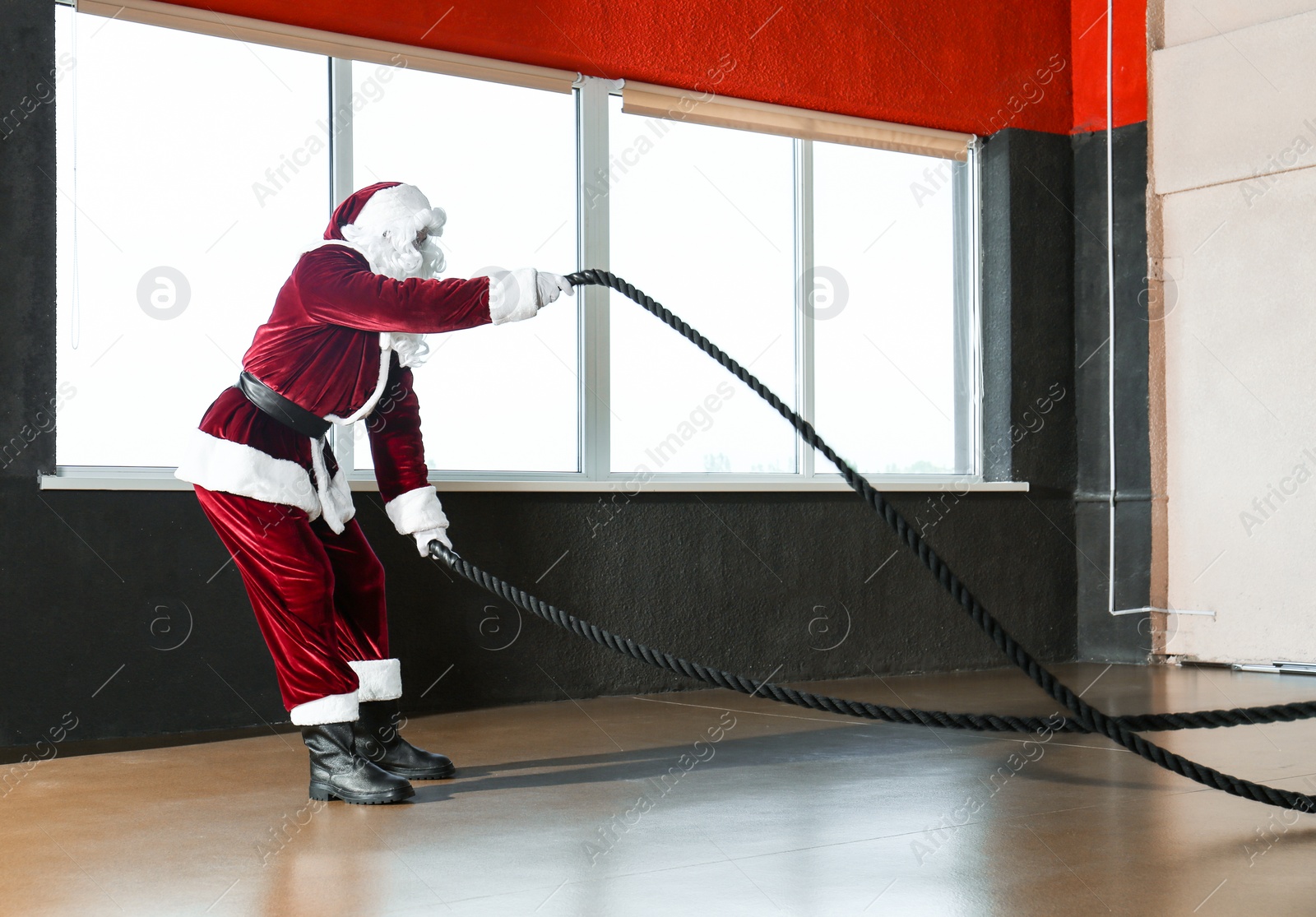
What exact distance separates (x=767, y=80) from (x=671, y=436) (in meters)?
1.48

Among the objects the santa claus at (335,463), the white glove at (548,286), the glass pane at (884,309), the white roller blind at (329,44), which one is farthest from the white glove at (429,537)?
the glass pane at (884,309)

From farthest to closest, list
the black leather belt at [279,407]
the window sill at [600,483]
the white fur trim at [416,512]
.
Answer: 1. the window sill at [600,483]
2. the white fur trim at [416,512]
3. the black leather belt at [279,407]

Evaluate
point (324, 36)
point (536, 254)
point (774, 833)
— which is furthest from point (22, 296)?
point (774, 833)

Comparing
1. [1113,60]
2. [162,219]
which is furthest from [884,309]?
[162,219]

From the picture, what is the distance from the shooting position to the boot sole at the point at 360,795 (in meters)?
2.94

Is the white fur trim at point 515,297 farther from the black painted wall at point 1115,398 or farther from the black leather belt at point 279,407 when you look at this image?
the black painted wall at point 1115,398

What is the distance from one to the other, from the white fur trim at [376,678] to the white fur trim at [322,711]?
0.14 meters

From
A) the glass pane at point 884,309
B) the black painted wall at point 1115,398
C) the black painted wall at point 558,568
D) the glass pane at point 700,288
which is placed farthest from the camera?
the black painted wall at point 1115,398

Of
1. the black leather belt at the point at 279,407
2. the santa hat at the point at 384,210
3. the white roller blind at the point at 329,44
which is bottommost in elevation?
the black leather belt at the point at 279,407

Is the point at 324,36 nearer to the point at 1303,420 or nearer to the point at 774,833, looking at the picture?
the point at 774,833

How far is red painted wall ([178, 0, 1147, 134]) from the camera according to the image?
4.64 m

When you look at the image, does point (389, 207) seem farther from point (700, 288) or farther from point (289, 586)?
point (700, 288)

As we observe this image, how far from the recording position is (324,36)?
4.41 m

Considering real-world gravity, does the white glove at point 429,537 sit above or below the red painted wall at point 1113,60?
below
